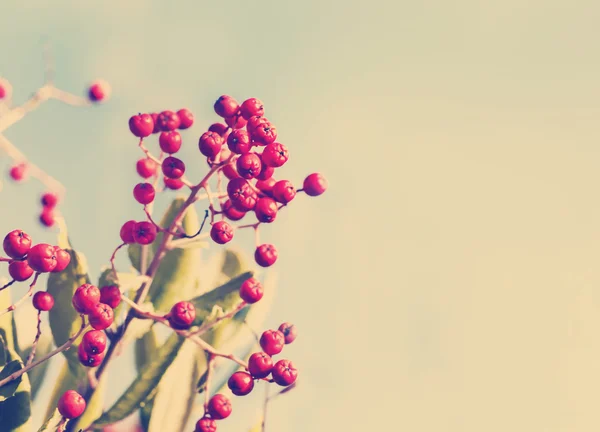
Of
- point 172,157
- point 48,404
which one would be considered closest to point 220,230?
point 172,157

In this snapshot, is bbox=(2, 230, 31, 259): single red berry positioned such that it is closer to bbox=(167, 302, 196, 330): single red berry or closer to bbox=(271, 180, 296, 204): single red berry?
bbox=(167, 302, 196, 330): single red berry

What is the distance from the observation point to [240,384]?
91.4 inches

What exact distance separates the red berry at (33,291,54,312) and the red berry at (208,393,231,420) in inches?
30.7

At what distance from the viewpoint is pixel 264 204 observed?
7.68 feet

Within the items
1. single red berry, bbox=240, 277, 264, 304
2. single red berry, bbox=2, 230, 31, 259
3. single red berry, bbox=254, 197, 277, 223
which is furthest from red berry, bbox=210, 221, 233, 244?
single red berry, bbox=2, 230, 31, 259

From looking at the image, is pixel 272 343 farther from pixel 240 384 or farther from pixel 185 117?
pixel 185 117

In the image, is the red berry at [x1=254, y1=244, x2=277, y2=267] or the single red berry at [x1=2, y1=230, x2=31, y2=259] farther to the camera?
the red berry at [x1=254, y1=244, x2=277, y2=267]

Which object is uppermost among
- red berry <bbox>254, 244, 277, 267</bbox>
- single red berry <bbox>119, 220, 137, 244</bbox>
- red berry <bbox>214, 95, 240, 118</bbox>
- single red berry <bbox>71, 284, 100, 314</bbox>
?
red berry <bbox>214, 95, 240, 118</bbox>

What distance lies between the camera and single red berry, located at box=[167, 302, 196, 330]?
2.28m

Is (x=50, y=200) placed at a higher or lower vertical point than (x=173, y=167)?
lower

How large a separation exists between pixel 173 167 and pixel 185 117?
37 cm

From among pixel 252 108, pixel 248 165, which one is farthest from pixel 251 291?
pixel 252 108

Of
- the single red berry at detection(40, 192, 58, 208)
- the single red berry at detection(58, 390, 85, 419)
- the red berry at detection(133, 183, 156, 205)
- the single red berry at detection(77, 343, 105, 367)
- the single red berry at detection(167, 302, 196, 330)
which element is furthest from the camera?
the single red berry at detection(40, 192, 58, 208)

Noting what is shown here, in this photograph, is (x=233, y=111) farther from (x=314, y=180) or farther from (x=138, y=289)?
(x=138, y=289)
